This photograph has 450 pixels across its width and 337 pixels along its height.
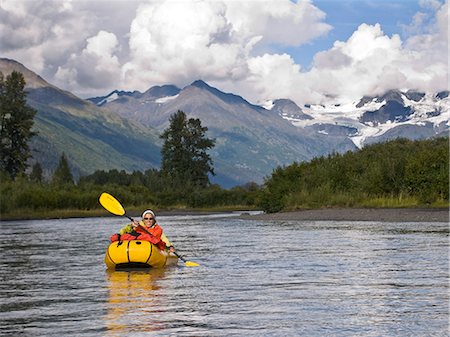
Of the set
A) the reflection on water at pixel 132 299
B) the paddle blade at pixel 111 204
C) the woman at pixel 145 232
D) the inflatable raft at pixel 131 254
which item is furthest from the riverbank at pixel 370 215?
the reflection on water at pixel 132 299

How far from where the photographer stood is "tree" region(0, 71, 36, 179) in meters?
116

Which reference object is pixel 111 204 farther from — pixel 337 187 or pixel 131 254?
pixel 337 187

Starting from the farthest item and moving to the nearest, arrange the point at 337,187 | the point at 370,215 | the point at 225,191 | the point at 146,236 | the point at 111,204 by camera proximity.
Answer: the point at 225,191, the point at 337,187, the point at 370,215, the point at 111,204, the point at 146,236

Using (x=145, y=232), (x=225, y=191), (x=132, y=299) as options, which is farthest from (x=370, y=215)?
(x=225, y=191)

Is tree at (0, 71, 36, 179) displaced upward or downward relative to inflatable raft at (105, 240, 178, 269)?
upward

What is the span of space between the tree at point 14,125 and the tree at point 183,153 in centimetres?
3038

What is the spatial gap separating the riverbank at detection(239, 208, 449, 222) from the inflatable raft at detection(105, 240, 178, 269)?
3000cm

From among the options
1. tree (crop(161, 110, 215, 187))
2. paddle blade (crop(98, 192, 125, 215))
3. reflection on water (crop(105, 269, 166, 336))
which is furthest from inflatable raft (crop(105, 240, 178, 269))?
tree (crop(161, 110, 215, 187))

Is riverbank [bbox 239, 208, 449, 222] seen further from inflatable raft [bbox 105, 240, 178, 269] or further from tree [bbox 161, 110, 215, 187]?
tree [bbox 161, 110, 215, 187]

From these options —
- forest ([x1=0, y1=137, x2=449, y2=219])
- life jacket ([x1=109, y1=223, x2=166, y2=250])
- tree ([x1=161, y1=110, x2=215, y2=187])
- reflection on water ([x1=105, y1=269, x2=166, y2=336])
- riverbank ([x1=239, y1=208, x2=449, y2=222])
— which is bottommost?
reflection on water ([x1=105, y1=269, x2=166, y2=336])

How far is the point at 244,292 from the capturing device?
2117cm

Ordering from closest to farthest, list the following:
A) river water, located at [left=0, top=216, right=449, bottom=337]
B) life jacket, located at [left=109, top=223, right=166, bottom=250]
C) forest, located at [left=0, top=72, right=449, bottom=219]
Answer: river water, located at [left=0, top=216, right=449, bottom=337]
life jacket, located at [left=109, top=223, right=166, bottom=250]
forest, located at [left=0, top=72, right=449, bottom=219]

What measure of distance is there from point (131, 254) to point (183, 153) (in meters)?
118

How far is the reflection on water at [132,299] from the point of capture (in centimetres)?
1625
